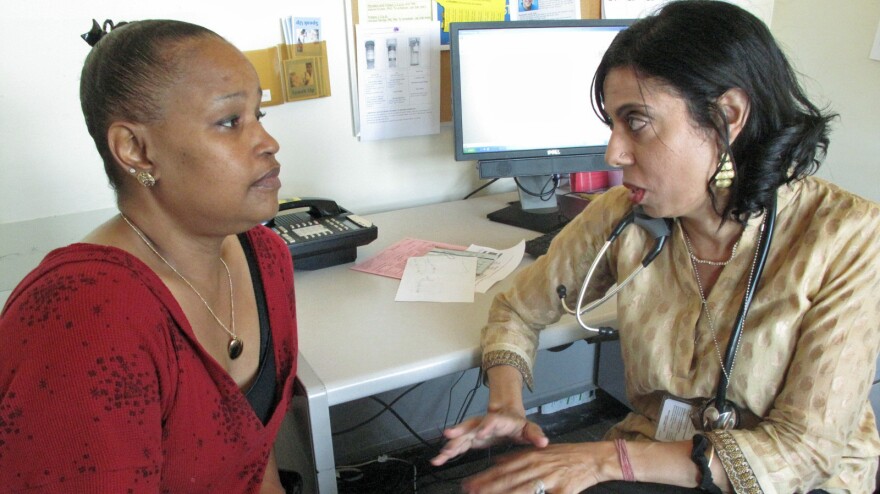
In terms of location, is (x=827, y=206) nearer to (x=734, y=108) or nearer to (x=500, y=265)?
(x=734, y=108)

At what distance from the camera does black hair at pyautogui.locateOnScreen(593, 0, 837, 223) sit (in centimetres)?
84

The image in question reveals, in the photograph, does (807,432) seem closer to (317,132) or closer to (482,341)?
(482,341)

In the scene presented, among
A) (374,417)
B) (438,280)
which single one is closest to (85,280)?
(438,280)

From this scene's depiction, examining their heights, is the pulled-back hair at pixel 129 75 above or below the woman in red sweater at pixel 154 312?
above

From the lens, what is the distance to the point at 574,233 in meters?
1.11

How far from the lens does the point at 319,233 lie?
1.39 m

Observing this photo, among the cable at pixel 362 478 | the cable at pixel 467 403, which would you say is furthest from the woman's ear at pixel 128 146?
the cable at pixel 467 403

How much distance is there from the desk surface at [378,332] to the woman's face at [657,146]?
0.29 metres

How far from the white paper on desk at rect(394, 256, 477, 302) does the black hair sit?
52cm

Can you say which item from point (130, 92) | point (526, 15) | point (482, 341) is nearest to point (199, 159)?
point (130, 92)

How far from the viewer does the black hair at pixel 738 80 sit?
0.84m

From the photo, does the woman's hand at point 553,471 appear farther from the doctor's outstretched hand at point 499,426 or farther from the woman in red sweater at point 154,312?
the woman in red sweater at point 154,312

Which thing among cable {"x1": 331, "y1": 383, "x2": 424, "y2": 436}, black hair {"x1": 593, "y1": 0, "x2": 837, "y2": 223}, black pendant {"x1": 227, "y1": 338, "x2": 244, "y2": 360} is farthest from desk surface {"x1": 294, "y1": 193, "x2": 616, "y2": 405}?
cable {"x1": 331, "y1": 383, "x2": 424, "y2": 436}

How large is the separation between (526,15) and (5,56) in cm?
124
